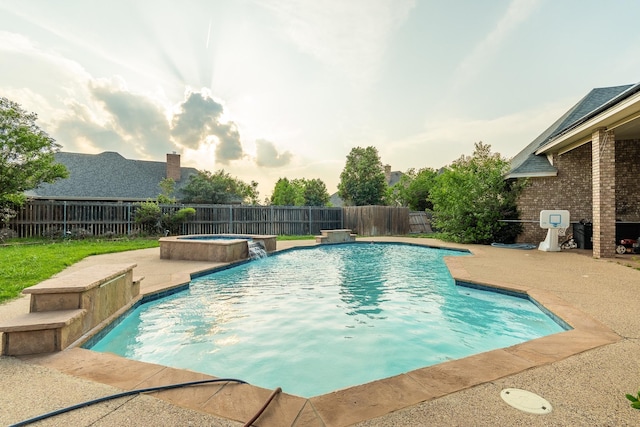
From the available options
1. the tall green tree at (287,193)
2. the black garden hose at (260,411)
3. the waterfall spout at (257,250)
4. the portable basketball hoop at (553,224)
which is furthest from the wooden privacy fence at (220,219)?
the tall green tree at (287,193)

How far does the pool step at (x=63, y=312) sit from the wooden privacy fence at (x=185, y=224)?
35.6ft

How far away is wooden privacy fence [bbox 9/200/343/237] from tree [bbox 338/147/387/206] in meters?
7.83

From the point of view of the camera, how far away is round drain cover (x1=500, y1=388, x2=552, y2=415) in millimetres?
1676

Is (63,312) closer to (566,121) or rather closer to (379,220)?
(566,121)

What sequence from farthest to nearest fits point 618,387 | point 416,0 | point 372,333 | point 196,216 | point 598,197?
1. point 196,216
2. point 416,0
3. point 598,197
4. point 372,333
5. point 618,387

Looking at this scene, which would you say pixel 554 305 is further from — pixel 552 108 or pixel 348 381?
pixel 552 108

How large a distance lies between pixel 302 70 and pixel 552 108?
1058 cm

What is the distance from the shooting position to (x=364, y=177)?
83.9ft

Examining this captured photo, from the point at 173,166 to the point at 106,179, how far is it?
4.41 metres

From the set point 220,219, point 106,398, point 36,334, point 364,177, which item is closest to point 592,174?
point 106,398

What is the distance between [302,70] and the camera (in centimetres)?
1082

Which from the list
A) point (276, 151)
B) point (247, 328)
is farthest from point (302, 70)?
point (276, 151)

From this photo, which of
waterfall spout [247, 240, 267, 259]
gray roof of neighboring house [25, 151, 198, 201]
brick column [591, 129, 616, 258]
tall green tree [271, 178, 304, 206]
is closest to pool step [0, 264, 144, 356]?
waterfall spout [247, 240, 267, 259]

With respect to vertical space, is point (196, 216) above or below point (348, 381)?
above
